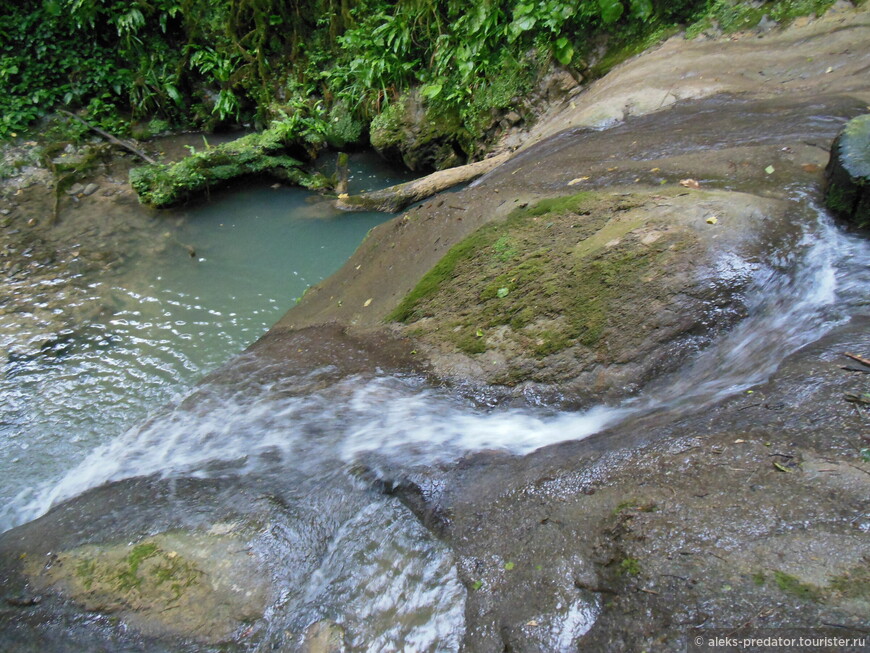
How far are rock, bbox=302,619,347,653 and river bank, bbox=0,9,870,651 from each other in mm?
28

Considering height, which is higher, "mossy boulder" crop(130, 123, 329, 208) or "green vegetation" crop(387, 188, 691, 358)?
"mossy boulder" crop(130, 123, 329, 208)

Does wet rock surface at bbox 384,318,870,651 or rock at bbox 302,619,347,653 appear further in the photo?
rock at bbox 302,619,347,653

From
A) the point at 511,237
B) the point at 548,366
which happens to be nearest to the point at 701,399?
the point at 548,366

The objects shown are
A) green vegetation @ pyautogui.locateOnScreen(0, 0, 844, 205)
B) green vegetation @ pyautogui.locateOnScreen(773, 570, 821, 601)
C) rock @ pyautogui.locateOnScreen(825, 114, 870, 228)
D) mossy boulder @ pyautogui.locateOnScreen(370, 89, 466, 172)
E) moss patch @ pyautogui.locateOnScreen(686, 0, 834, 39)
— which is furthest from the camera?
mossy boulder @ pyautogui.locateOnScreen(370, 89, 466, 172)

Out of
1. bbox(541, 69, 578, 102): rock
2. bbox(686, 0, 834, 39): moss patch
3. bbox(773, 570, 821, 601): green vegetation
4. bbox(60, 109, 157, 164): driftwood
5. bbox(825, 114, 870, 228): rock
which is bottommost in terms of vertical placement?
bbox(773, 570, 821, 601): green vegetation

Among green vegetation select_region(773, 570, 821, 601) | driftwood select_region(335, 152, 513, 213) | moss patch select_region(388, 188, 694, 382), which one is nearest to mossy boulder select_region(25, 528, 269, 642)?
moss patch select_region(388, 188, 694, 382)

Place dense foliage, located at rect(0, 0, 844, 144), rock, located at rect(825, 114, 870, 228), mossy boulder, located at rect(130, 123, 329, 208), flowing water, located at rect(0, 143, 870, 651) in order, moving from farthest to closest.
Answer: dense foliage, located at rect(0, 0, 844, 144) → mossy boulder, located at rect(130, 123, 329, 208) → rock, located at rect(825, 114, 870, 228) → flowing water, located at rect(0, 143, 870, 651)

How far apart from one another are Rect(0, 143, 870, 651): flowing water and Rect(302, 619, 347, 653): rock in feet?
A: 0.16

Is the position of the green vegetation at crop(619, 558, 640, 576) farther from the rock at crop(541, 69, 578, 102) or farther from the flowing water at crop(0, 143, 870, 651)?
the rock at crop(541, 69, 578, 102)

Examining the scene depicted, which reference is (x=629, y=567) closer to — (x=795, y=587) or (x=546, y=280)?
(x=795, y=587)

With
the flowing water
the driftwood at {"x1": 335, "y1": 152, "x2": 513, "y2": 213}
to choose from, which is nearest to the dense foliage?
the driftwood at {"x1": 335, "y1": 152, "x2": 513, "y2": 213}

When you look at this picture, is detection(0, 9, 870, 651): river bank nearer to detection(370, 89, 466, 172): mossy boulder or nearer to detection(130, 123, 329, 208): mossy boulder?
detection(370, 89, 466, 172): mossy boulder

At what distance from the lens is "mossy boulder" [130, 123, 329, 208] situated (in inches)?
340

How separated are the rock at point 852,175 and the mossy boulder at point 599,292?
0.31m
